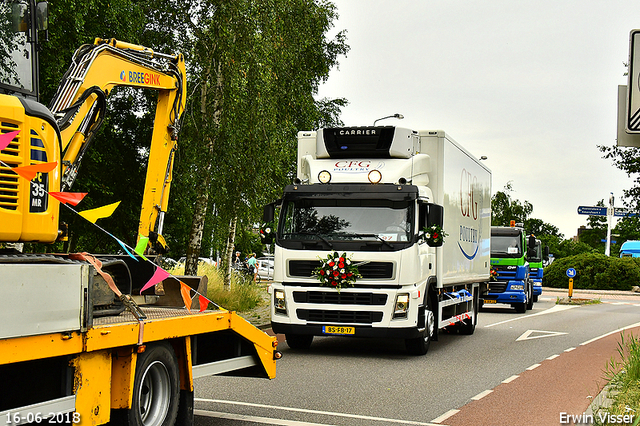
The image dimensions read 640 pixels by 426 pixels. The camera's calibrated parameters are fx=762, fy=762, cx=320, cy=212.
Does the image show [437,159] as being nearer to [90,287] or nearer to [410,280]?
[410,280]

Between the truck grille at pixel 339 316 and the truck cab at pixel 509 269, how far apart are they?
14220mm

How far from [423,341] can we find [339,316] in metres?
1.68

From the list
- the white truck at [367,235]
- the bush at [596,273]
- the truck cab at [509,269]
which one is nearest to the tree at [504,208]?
the bush at [596,273]

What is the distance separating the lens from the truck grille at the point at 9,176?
5.16 meters

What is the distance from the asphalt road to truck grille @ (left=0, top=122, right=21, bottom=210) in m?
3.19

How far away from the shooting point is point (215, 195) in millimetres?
19094

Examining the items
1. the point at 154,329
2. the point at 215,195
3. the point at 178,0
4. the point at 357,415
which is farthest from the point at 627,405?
the point at 178,0

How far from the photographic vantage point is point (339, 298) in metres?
12.4

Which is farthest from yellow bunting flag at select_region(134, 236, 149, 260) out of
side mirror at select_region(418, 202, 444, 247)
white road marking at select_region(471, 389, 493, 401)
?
side mirror at select_region(418, 202, 444, 247)

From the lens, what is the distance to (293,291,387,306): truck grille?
12.3 m

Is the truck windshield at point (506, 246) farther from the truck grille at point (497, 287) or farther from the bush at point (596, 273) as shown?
the bush at point (596, 273)

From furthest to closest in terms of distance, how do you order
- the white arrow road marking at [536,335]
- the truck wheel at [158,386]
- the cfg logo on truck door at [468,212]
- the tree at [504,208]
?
the tree at [504,208] < the white arrow road marking at [536,335] < the cfg logo on truck door at [468,212] < the truck wheel at [158,386]

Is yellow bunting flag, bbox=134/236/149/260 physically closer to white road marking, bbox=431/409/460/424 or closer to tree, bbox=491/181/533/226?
white road marking, bbox=431/409/460/424

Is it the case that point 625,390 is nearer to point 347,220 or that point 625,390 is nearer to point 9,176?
point 347,220
